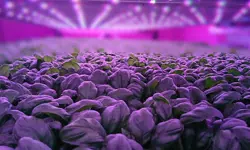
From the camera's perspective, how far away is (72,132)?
3.03ft

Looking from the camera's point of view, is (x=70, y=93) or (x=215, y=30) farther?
(x=215, y=30)

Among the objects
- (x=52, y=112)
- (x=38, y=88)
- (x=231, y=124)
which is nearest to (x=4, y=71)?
(x=38, y=88)

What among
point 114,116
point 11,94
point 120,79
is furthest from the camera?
point 120,79

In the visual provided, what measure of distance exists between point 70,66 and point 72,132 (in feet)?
3.20

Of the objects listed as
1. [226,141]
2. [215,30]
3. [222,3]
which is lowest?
[215,30]

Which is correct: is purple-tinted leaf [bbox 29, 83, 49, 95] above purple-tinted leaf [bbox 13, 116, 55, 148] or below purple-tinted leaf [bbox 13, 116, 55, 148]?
above

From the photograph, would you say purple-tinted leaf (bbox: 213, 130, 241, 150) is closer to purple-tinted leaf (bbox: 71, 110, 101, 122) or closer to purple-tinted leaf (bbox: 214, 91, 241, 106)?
purple-tinted leaf (bbox: 214, 91, 241, 106)

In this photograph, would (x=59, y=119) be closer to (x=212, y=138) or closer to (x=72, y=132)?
(x=72, y=132)

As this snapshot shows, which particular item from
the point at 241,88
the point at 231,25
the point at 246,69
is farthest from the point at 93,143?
the point at 231,25

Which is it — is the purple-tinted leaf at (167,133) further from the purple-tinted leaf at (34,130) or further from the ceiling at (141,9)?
the ceiling at (141,9)

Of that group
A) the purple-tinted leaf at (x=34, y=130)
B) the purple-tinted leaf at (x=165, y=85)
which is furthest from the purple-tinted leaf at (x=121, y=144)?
the purple-tinted leaf at (x=165, y=85)

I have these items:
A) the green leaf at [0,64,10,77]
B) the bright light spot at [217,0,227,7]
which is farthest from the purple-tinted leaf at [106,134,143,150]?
the bright light spot at [217,0,227,7]

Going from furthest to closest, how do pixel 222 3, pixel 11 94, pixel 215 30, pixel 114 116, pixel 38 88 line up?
pixel 215 30 < pixel 222 3 < pixel 38 88 < pixel 11 94 < pixel 114 116

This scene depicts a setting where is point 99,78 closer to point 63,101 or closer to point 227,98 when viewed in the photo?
point 63,101
